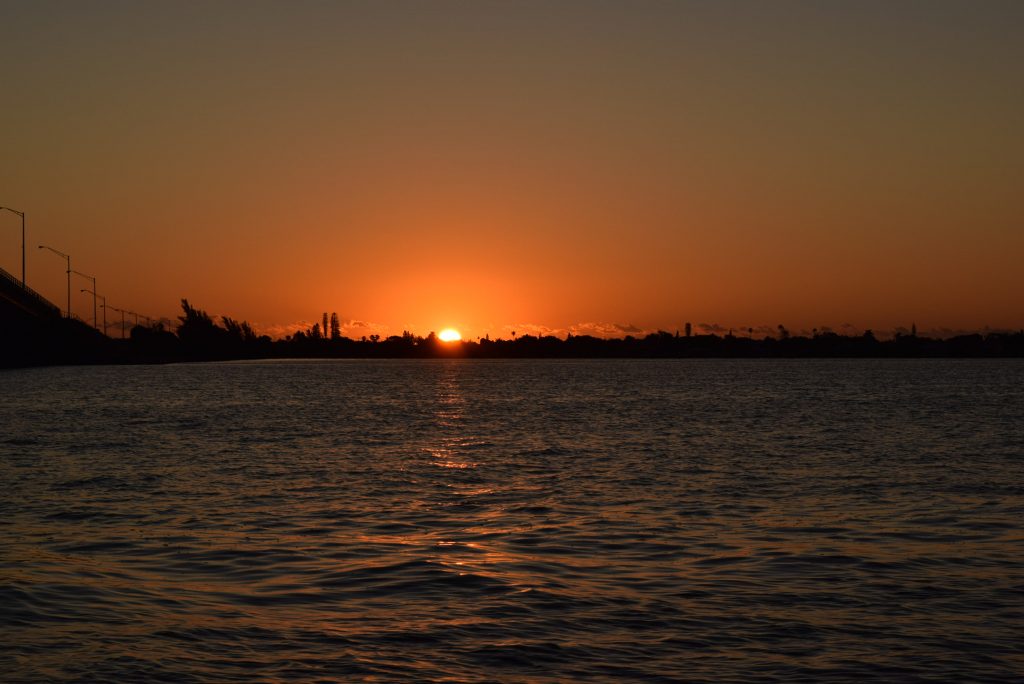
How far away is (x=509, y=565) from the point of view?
802 inches

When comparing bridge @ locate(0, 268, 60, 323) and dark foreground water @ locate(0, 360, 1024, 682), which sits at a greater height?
bridge @ locate(0, 268, 60, 323)

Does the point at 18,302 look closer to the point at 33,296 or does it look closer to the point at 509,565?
the point at 33,296

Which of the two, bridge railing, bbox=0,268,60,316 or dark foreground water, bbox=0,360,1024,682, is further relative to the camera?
bridge railing, bbox=0,268,60,316

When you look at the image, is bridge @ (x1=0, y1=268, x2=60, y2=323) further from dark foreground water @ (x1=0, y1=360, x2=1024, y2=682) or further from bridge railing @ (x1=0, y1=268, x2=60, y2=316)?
dark foreground water @ (x1=0, y1=360, x2=1024, y2=682)

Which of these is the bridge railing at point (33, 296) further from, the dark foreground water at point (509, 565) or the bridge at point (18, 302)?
the dark foreground water at point (509, 565)

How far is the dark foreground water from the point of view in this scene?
13.9 meters

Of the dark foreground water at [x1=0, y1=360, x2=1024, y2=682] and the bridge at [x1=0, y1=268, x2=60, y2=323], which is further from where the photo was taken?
the bridge at [x1=0, y1=268, x2=60, y2=323]

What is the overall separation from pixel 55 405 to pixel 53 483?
5655 centimetres

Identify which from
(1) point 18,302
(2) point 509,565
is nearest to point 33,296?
(1) point 18,302

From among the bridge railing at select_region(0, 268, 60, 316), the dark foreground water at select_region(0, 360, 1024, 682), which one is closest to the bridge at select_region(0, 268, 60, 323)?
the bridge railing at select_region(0, 268, 60, 316)

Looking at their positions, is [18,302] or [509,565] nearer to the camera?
[509,565]

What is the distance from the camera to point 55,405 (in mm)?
86062

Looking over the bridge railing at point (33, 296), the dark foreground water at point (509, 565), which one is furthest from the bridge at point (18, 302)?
the dark foreground water at point (509, 565)

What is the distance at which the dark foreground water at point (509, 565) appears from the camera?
45.7ft
